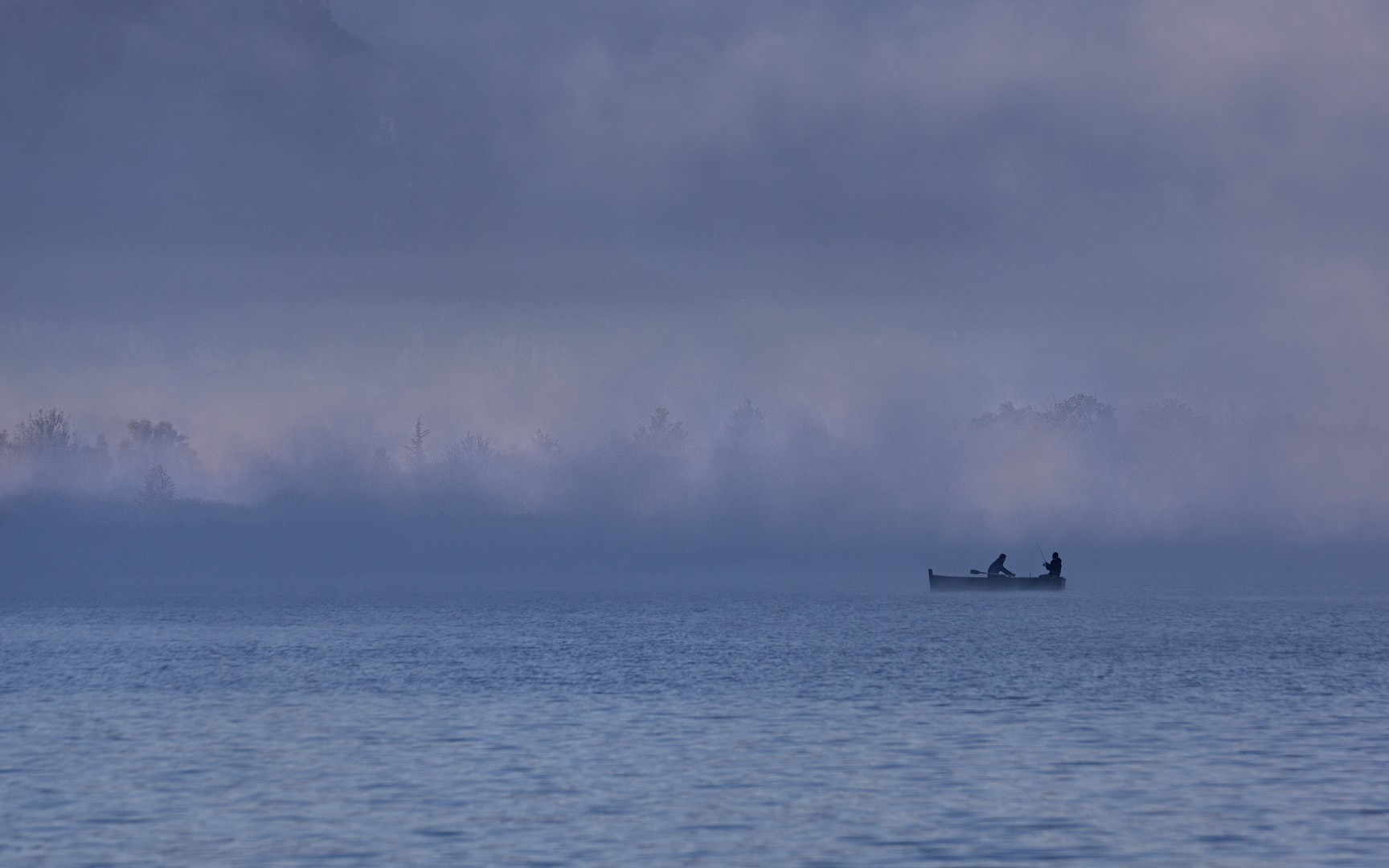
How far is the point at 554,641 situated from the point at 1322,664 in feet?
171

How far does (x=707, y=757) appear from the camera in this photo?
146 ft

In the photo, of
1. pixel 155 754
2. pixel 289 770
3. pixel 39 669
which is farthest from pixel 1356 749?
pixel 39 669

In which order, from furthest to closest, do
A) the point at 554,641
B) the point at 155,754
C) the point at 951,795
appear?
the point at 554,641 → the point at 155,754 → the point at 951,795

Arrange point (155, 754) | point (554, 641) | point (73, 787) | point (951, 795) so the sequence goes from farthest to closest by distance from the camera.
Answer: point (554, 641)
point (155, 754)
point (73, 787)
point (951, 795)

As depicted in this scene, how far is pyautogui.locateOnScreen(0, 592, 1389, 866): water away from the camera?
31.6m

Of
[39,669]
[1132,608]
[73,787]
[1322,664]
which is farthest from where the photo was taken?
[1132,608]

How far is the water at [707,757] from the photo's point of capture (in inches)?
1244

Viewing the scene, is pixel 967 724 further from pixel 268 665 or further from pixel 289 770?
pixel 268 665

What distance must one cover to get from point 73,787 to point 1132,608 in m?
150

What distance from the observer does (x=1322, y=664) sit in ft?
264

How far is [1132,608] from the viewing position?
17450cm

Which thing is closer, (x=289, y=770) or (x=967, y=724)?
(x=289, y=770)

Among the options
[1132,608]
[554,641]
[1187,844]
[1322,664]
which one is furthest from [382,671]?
[1132,608]

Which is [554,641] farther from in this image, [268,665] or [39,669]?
[39,669]
